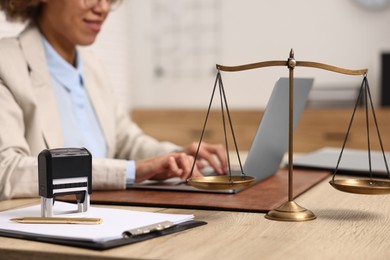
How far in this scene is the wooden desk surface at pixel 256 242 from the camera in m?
0.88

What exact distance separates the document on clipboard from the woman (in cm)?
33

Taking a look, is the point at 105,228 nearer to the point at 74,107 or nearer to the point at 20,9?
the point at 74,107

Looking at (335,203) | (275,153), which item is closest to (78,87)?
(275,153)

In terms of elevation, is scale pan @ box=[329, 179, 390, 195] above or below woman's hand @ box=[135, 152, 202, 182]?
above

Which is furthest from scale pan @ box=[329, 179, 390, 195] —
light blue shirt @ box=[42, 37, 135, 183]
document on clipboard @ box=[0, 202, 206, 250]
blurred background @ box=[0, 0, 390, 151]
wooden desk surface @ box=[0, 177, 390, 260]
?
blurred background @ box=[0, 0, 390, 151]

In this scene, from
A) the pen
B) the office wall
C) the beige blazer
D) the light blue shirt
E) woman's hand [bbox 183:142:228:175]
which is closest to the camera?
the pen

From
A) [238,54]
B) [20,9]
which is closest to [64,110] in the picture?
[20,9]

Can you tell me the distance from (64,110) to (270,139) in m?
0.78

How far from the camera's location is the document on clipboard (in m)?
0.94

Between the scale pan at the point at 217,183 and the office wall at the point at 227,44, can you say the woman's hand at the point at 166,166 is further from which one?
the office wall at the point at 227,44

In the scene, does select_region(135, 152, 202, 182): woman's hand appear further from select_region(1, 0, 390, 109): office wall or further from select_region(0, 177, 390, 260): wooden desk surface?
select_region(1, 0, 390, 109): office wall

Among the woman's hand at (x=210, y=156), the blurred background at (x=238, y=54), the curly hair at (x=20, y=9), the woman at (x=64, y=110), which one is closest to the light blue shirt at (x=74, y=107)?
the woman at (x=64, y=110)

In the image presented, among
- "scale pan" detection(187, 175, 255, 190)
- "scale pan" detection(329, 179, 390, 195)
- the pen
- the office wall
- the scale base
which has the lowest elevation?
the scale base

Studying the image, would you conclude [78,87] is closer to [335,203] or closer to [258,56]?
[335,203]
